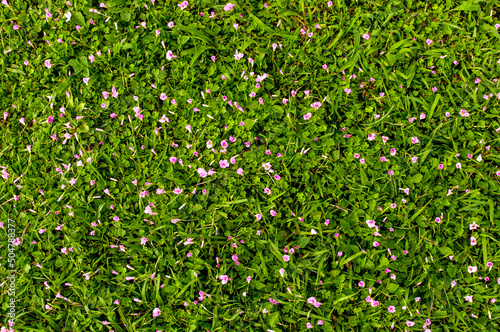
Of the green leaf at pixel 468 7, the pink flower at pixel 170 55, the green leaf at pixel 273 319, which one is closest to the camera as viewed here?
the green leaf at pixel 273 319

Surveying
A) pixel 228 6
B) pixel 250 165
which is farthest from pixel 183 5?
pixel 250 165

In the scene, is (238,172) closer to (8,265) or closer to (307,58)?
(307,58)

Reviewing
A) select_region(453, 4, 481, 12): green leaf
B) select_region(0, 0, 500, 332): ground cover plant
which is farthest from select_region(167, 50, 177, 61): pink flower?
select_region(453, 4, 481, 12): green leaf

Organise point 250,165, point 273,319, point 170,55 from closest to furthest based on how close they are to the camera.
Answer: point 273,319 < point 250,165 < point 170,55

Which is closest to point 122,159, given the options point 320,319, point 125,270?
point 125,270

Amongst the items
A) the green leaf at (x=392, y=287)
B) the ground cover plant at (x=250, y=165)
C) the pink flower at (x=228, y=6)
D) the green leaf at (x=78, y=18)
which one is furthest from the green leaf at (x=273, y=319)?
the green leaf at (x=78, y=18)

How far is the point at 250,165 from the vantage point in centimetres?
249

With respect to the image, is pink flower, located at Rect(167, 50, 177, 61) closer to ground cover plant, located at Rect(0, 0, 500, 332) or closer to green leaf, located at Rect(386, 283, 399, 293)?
ground cover plant, located at Rect(0, 0, 500, 332)

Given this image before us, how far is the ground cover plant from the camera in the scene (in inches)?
91.8

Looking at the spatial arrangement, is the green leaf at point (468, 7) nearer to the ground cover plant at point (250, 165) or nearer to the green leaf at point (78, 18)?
the ground cover plant at point (250, 165)

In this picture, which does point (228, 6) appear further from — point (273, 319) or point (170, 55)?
point (273, 319)

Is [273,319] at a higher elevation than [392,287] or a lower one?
Answer: lower

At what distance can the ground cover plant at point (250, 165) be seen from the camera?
2.33 m

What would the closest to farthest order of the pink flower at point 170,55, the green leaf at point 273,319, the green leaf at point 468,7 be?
the green leaf at point 273,319 < the pink flower at point 170,55 < the green leaf at point 468,7
